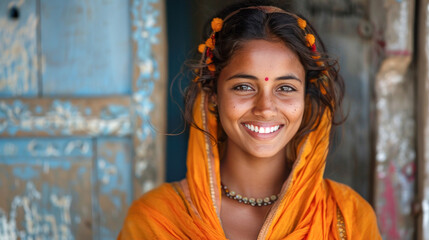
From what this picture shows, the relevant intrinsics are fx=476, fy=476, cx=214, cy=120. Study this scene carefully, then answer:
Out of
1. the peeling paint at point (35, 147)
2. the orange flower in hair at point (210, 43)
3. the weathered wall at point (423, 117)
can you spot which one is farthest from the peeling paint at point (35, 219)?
the weathered wall at point (423, 117)

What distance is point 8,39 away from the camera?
233cm

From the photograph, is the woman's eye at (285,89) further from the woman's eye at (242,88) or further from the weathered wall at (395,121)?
the weathered wall at (395,121)

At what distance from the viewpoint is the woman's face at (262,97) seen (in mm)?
1583

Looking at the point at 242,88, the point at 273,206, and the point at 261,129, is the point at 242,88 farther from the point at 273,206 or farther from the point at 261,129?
the point at 273,206

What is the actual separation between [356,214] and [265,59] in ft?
2.06

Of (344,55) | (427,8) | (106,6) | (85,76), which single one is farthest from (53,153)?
(427,8)

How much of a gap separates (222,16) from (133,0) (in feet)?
2.43

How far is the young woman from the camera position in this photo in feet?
5.25

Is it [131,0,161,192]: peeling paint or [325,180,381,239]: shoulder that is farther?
[131,0,161,192]: peeling paint

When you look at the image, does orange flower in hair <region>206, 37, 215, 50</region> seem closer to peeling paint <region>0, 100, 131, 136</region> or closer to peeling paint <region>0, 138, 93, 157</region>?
peeling paint <region>0, 100, 131, 136</region>

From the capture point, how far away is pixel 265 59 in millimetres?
1589

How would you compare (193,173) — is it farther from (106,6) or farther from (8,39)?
(8,39)

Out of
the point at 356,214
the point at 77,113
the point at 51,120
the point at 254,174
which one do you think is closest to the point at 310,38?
the point at 254,174

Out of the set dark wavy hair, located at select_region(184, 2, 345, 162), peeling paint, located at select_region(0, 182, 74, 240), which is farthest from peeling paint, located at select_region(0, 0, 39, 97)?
dark wavy hair, located at select_region(184, 2, 345, 162)
